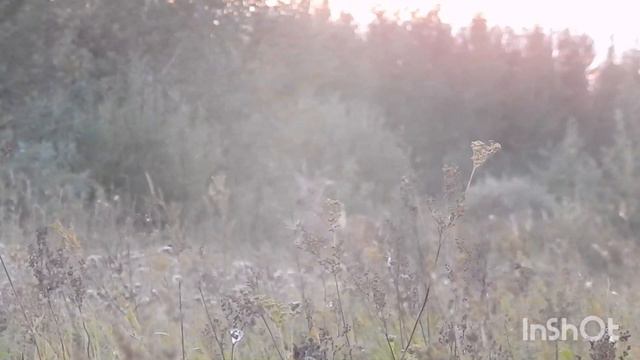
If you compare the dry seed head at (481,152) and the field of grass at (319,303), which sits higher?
the dry seed head at (481,152)

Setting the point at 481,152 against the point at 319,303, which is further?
the point at 319,303

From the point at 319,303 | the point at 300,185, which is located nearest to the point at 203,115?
the point at 300,185

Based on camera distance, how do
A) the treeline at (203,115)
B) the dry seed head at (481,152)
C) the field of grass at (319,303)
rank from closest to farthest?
the dry seed head at (481,152) → the field of grass at (319,303) → the treeline at (203,115)

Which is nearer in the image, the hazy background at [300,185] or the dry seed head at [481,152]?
the dry seed head at [481,152]

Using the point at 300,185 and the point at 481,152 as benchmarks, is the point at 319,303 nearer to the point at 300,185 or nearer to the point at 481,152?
the point at 481,152

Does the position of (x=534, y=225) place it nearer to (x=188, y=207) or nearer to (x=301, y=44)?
(x=188, y=207)

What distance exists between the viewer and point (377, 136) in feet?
54.7

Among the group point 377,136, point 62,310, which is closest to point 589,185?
point 377,136

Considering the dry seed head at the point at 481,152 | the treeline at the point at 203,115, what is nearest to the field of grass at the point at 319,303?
the dry seed head at the point at 481,152

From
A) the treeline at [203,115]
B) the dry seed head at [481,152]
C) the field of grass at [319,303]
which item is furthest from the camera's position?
the treeline at [203,115]

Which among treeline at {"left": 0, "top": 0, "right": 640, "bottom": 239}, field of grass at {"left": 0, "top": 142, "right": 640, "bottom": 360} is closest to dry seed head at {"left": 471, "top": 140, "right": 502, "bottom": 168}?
field of grass at {"left": 0, "top": 142, "right": 640, "bottom": 360}

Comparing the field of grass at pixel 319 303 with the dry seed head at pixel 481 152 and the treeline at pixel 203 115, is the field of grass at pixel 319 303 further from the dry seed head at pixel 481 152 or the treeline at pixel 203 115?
the treeline at pixel 203 115

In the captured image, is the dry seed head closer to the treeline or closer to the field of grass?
the field of grass

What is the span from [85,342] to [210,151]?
9632mm
